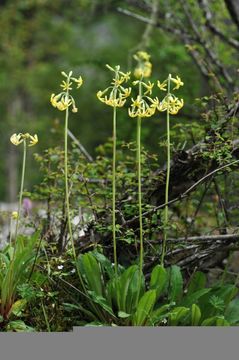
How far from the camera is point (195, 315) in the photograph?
119 inches

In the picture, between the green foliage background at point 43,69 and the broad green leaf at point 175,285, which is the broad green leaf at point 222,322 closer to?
the broad green leaf at point 175,285

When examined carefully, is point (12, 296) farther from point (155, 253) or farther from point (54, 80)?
point (54, 80)

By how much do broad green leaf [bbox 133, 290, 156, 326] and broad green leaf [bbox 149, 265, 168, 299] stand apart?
4.4 inches

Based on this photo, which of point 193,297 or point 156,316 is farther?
point 193,297

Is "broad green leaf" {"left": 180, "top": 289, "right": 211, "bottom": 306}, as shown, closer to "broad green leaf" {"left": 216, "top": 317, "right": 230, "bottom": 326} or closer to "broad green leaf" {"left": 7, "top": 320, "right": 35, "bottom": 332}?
"broad green leaf" {"left": 216, "top": 317, "right": 230, "bottom": 326}

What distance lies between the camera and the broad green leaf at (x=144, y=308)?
2904mm

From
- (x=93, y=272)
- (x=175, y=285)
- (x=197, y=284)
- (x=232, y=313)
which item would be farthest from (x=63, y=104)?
(x=232, y=313)

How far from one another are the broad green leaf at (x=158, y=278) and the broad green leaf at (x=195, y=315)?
17cm

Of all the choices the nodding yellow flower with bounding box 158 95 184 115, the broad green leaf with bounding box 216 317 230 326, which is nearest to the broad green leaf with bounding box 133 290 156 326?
the broad green leaf with bounding box 216 317 230 326

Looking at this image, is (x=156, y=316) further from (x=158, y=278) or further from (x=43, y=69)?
(x=43, y=69)

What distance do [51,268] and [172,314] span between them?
26.3 inches

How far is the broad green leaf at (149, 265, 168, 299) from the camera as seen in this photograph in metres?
3.04

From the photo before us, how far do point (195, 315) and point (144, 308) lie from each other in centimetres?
25

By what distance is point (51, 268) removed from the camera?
331 centimetres
